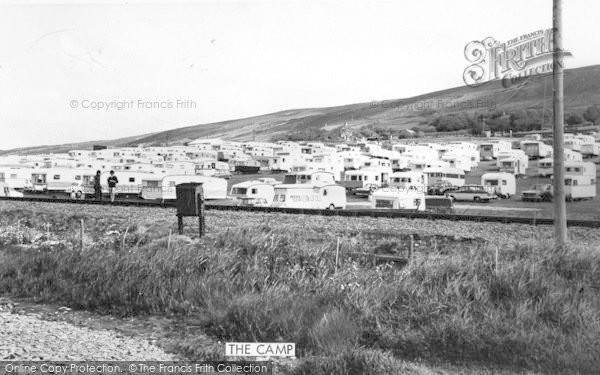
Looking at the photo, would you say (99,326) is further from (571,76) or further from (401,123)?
(571,76)

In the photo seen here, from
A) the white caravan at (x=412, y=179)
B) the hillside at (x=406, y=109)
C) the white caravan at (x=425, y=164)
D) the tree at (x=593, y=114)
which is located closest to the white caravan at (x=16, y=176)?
the hillside at (x=406, y=109)

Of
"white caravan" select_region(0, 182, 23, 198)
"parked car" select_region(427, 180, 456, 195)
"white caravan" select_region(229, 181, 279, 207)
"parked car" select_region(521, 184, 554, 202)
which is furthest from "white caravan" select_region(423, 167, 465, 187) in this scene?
"white caravan" select_region(0, 182, 23, 198)

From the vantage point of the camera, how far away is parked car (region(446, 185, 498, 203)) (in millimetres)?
13617

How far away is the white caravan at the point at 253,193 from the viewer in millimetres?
14680

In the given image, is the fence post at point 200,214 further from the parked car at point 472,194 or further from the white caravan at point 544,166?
the white caravan at point 544,166

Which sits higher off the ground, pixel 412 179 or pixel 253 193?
pixel 412 179

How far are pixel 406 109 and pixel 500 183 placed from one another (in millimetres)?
2830

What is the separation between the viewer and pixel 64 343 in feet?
15.9

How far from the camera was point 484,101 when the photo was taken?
42.0ft

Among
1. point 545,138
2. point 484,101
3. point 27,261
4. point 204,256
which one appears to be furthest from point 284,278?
point 545,138

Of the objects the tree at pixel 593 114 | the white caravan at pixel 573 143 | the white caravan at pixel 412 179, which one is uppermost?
the tree at pixel 593 114

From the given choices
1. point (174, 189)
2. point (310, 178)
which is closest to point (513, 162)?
point (310, 178)

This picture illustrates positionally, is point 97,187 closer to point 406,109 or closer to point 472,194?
point 406,109

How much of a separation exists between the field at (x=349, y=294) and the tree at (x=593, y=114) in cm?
389
